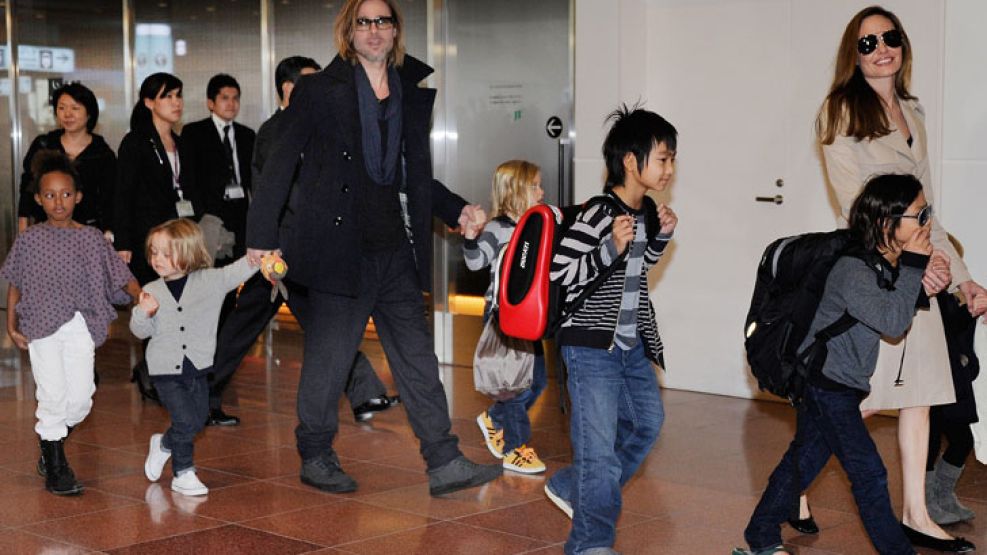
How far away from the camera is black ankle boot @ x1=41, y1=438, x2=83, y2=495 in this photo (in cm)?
607

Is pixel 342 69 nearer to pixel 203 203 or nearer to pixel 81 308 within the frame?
pixel 81 308

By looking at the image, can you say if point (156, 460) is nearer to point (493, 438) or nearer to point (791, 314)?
point (493, 438)

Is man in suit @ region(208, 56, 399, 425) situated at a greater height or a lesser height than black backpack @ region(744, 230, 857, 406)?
lesser

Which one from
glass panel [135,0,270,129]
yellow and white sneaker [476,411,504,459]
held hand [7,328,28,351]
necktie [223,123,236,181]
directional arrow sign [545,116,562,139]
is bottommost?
yellow and white sneaker [476,411,504,459]

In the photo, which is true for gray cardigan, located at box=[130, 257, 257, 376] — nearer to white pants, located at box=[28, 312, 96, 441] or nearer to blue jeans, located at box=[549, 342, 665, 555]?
white pants, located at box=[28, 312, 96, 441]

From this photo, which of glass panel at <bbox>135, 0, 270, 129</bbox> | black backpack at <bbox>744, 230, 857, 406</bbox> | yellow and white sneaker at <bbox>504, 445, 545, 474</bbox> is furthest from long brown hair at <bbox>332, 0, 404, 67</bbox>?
glass panel at <bbox>135, 0, 270, 129</bbox>

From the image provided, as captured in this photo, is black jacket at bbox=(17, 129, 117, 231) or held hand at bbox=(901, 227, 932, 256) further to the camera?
black jacket at bbox=(17, 129, 117, 231)

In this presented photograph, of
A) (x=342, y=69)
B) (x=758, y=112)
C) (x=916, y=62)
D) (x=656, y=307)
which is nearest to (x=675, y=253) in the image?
(x=656, y=307)

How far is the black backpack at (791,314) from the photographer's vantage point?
4.63 meters

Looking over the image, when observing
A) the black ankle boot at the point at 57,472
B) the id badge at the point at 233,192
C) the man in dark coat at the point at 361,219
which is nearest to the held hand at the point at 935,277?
the man in dark coat at the point at 361,219

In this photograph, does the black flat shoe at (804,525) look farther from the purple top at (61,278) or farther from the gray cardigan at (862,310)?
the purple top at (61,278)

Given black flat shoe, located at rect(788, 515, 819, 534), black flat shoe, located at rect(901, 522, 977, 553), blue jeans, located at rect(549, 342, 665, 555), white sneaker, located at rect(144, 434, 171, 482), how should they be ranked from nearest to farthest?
1. blue jeans, located at rect(549, 342, 665, 555)
2. black flat shoe, located at rect(901, 522, 977, 553)
3. black flat shoe, located at rect(788, 515, 819, 534)
4. white sneaker, located at rect(144, 434, 171, 482)

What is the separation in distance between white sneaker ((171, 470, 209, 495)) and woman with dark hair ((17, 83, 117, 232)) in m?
2.44

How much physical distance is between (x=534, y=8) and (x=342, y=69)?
3.93 metres
